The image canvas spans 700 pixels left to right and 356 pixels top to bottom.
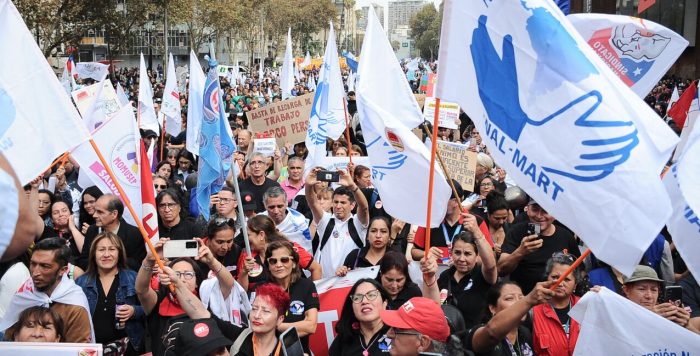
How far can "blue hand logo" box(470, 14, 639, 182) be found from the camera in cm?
354

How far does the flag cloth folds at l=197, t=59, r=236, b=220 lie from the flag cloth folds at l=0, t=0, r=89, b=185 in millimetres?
1666

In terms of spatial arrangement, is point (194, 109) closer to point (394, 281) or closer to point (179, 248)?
point (179, 248)

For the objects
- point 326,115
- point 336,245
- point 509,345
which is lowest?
point 336,245

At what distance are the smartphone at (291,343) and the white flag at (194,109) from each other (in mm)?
4260

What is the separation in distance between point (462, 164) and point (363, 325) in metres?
4.43

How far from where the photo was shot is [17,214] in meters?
2.26

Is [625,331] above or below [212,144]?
below

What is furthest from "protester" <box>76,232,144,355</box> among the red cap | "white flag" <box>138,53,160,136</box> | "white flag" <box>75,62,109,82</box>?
"white flag" <box>75,62,109,82</box>

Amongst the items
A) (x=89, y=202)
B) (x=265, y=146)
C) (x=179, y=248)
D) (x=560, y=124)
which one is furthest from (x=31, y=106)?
(x=265, y=146)

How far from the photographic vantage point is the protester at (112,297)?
5.34 meters

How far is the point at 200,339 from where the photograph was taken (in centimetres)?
437

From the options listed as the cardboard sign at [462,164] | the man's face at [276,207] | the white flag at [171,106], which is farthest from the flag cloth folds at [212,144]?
the white flag at [171,106]

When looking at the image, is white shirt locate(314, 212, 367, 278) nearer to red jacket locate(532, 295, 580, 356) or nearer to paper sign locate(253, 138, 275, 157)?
red jacket locate(532, 295, 580, 356)

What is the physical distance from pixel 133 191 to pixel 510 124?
10.4 feet
